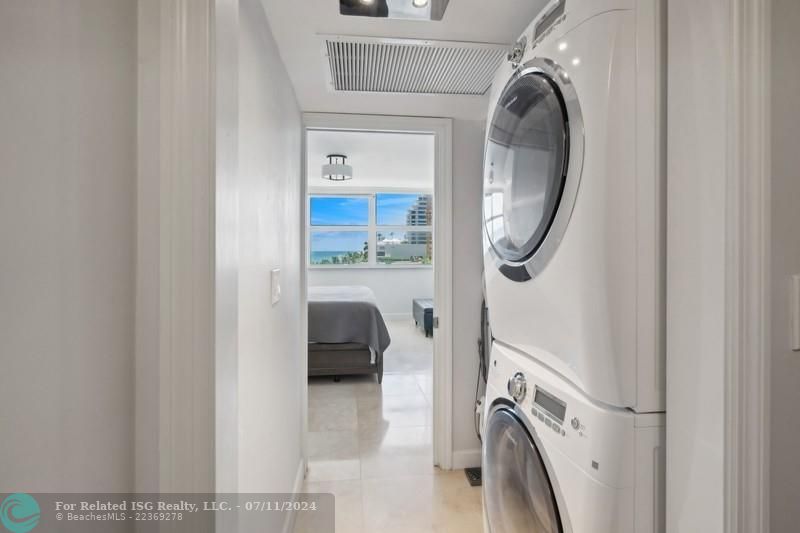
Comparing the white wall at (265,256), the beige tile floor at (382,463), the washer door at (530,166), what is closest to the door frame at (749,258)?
the washer door at (530,166)

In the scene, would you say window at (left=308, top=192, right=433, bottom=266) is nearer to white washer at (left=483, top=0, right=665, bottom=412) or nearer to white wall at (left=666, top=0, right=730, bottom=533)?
white washer at (left=483, top=0, right=665, bottom=412)

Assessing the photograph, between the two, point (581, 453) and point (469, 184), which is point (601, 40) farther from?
point (469, 184)

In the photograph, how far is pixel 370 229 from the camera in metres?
7.28

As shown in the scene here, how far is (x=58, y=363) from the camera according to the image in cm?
54

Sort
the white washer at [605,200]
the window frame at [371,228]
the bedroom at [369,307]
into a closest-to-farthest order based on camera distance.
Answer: the white washer at [605,200], the bedroom at [369,307], the window frame at [371,228]

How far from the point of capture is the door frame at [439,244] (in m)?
2.23

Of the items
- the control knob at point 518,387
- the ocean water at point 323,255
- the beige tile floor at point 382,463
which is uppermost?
the ocean water at point 323,255

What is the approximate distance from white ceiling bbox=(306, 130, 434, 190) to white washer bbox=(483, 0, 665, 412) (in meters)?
2.11

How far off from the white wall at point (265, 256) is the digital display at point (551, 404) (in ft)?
2.62

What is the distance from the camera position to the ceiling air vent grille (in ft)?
4.74

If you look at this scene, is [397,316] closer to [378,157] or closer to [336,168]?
[378,157]

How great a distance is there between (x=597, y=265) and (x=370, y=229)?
261 inches

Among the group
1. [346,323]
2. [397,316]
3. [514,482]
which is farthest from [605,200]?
[397,316]

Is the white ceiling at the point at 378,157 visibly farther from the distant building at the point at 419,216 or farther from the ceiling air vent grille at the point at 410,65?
the ceiling air vent grille at the point at 410,65
